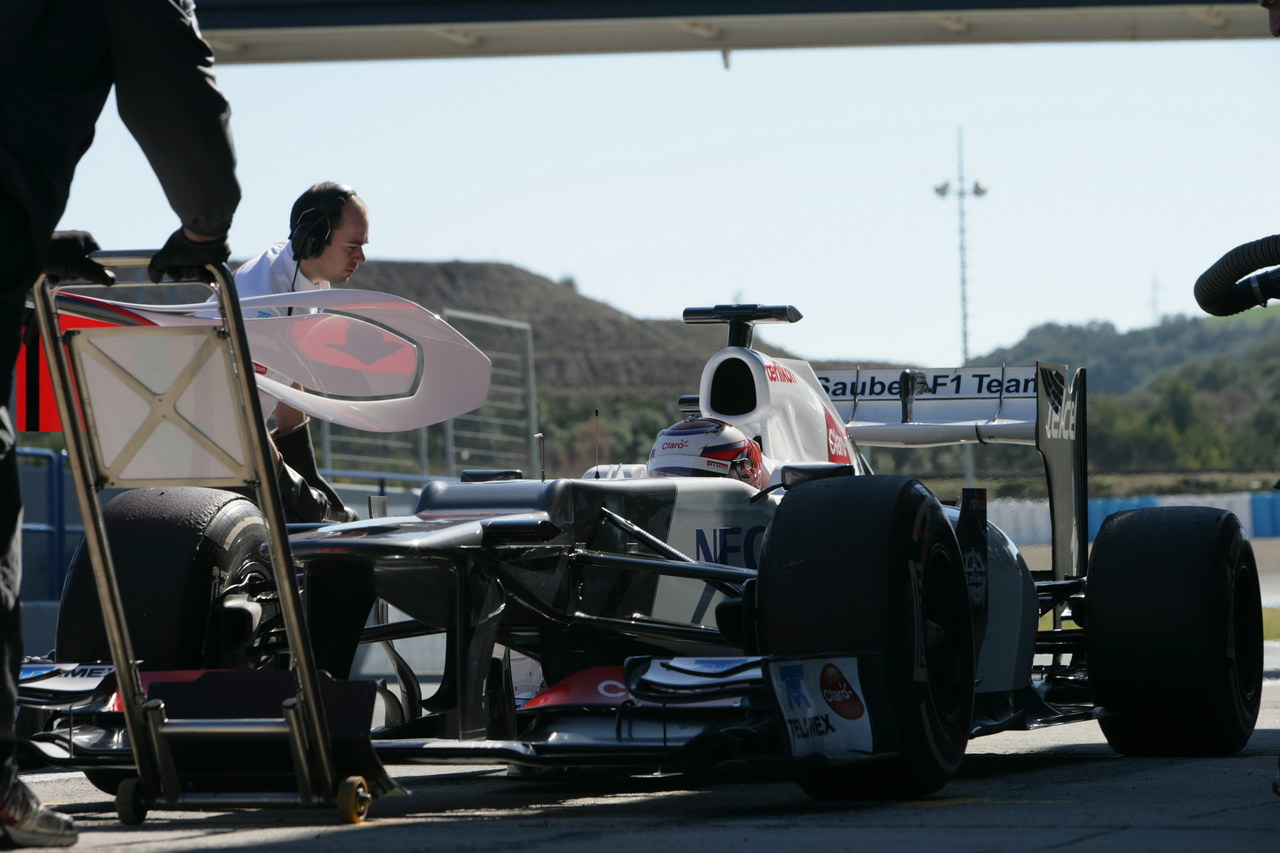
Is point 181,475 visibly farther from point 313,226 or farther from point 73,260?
point 313,226

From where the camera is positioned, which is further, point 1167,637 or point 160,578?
point 1167,637

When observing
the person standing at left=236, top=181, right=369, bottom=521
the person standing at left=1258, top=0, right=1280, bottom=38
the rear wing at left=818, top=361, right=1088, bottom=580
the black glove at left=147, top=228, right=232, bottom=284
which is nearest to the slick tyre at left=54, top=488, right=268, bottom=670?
the person standing at left=236, top=181, right=369, bottom=521

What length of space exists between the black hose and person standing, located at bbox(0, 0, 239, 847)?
233 cm

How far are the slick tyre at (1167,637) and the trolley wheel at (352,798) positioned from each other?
125 inches

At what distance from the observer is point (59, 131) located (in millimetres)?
3689

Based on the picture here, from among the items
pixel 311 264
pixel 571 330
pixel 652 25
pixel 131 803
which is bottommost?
pixel 131 803

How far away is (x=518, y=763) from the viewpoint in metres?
4.35

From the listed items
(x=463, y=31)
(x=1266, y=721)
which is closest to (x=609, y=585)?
(x=1266, y=721)

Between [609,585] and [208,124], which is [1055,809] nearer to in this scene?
[609,585]

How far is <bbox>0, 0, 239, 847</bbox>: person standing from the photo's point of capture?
3619 mm

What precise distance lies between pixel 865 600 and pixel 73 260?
2.02 m

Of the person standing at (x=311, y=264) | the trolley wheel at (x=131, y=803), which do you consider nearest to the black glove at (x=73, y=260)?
the trolley wheel at (x=131, y=803)

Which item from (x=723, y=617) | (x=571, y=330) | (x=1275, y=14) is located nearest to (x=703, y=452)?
(x=723, y=617)

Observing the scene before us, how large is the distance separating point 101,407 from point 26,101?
0.73 metres
